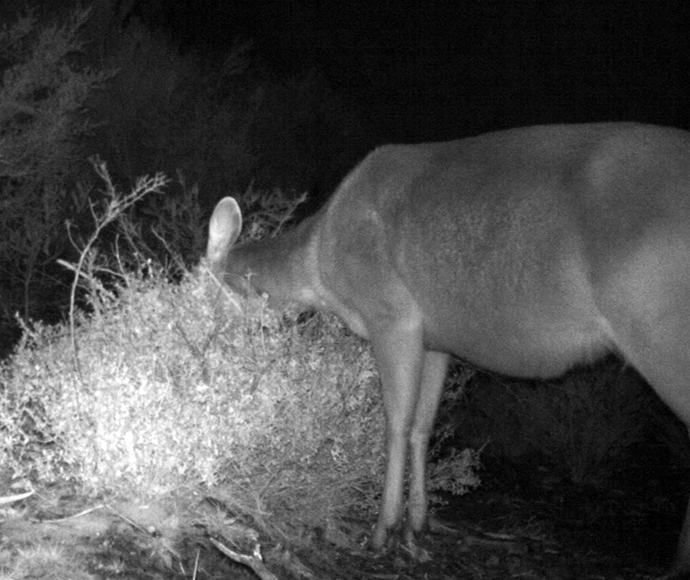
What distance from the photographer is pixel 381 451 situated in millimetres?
7285

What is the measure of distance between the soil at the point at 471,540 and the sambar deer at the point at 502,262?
1.31 feet

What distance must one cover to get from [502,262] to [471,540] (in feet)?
6.29

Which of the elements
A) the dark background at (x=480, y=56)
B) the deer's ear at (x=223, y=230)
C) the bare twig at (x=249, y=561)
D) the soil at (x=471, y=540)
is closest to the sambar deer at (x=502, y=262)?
the soil at (x=471, y=540)

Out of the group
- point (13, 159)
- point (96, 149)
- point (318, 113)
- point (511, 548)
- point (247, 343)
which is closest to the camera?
point (247, 343)

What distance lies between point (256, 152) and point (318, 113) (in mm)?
3445

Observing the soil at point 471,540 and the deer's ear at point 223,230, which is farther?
the deer's ear at point 223,230

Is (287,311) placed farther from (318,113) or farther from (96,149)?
(318,113)

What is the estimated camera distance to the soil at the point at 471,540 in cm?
521

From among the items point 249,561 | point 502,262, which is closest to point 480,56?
point 502,262

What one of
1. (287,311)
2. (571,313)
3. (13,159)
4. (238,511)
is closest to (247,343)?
(287,311)

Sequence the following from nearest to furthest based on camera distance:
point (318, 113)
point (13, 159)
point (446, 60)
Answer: point (13, 159) → point (318, 113) → point (446, 60)

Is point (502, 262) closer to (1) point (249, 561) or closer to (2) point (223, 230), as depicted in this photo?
(1) point (249, 561)

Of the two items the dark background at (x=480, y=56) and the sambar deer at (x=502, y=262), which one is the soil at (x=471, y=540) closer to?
the sambar deer at (x=502, y=262)

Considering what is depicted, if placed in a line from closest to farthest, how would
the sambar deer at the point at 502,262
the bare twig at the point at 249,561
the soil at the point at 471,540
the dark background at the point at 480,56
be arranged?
the soil at the point at 471,540 → the bare twig at the point at 249,561 → the sambar deer at the point at 502,262 → the dark background at the point at 480,56
